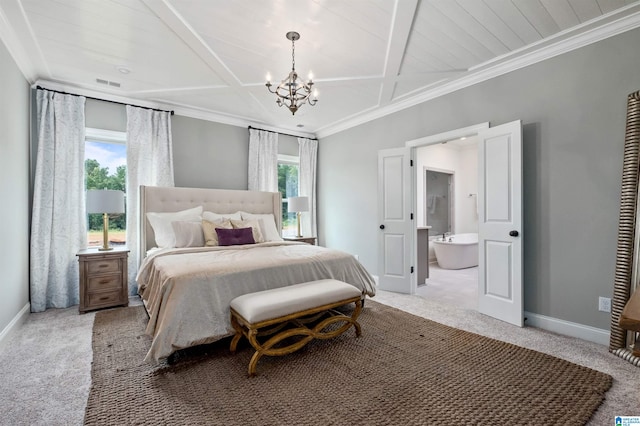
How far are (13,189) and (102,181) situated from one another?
3.85 feet

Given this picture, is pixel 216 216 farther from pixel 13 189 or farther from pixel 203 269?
pixel 13 189

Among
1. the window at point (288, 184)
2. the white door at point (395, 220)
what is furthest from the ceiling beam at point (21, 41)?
the white door at point (395, 220)

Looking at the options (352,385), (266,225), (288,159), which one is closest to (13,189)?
(266,225)

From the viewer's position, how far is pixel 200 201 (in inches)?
172

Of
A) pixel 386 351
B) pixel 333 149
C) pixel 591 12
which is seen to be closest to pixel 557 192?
pixel 591 12

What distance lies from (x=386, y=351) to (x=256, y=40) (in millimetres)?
2978

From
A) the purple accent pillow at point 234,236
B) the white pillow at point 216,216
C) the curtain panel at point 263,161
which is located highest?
the curtain panel at point 263,161

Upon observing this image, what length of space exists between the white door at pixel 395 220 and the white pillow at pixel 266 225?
5.28 feet

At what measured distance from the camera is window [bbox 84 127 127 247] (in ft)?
12.8

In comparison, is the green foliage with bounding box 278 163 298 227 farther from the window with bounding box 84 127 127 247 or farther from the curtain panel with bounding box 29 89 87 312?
the curtain panel with bounding box 29 89 87 312

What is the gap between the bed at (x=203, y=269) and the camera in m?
2.17

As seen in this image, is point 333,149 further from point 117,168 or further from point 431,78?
point 117,168

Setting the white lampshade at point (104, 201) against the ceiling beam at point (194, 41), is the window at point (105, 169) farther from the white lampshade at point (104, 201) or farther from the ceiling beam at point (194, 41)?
the ceiling beam at point (194, 41)

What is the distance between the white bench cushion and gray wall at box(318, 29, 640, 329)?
200cm
